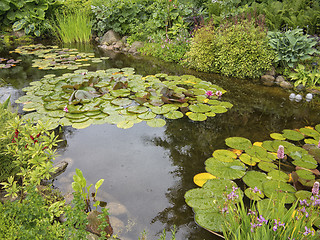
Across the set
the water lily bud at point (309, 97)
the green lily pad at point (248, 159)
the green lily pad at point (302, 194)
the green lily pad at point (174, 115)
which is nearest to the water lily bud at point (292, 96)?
the water lily bud at point (309, 97)

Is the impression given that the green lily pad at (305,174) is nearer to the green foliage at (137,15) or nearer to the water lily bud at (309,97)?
the water lily bud at (309,97)

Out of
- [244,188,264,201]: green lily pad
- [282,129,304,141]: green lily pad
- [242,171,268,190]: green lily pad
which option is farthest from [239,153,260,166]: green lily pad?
[282,129,304,141]: green lily pad

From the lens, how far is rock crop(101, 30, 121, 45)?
9.70 meters

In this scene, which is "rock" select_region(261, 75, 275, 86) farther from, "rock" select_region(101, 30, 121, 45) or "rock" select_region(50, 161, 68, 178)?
"rock" select_region(101, 30, 121, 45)

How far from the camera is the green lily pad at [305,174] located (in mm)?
2612

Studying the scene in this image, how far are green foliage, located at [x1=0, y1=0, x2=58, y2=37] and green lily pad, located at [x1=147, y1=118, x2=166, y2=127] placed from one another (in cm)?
855

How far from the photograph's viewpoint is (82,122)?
12.8 feet

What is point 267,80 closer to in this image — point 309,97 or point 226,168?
point 309,97

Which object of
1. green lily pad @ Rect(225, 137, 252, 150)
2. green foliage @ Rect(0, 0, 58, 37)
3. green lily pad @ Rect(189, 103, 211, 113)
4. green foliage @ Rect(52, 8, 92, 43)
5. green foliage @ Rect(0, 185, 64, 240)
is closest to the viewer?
green foliage @ Rect(0, 185, 64, 240)

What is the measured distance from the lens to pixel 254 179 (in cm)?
268

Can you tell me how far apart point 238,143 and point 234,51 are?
9.90 ft

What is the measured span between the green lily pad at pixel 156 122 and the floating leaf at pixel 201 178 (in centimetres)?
A: 125

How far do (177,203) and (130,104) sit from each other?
7.93 ft

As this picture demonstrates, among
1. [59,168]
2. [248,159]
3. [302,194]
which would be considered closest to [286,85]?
[248,159]
